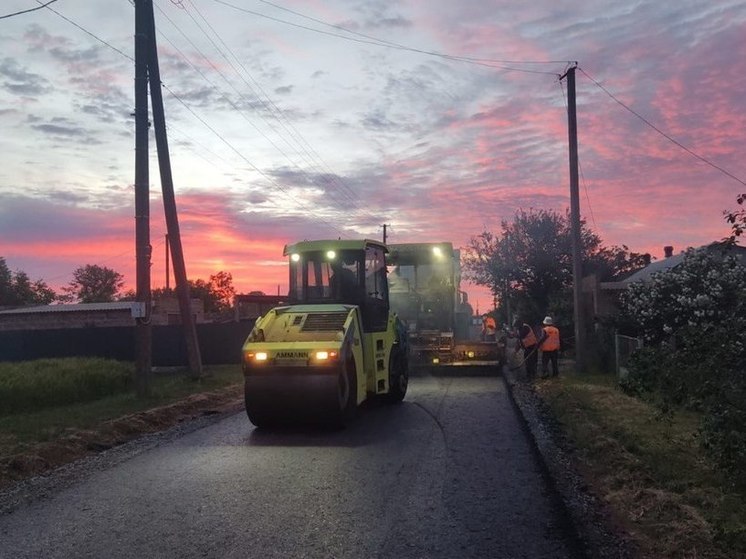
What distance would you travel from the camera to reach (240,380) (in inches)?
765

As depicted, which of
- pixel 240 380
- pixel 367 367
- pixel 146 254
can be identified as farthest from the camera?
pixel 240 380

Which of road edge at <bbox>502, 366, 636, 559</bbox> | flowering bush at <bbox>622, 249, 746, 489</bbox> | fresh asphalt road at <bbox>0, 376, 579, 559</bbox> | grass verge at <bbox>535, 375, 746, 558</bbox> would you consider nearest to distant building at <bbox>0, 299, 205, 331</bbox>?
fresh asphalt road at <bbox>0, 376, 579, 559</bbox>

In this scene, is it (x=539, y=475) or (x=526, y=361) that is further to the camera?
(x=526, y=361)

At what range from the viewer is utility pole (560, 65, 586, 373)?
1977 cm

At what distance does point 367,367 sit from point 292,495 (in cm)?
524

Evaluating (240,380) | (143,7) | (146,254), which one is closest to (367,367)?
(146,254)

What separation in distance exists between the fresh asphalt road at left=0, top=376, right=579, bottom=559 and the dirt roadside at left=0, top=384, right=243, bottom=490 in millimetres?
938

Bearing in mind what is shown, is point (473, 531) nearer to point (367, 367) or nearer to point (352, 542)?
point (352, 542)

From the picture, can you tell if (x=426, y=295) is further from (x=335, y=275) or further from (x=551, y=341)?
(x=335, y=275)

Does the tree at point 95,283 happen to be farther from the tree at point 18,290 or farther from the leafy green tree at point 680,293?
the leafy green tree at point 680,293

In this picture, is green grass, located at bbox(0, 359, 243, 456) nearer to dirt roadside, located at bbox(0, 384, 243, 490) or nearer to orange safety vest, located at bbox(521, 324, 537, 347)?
dirt roadside, located at bbox(0, 384, 243, 490)

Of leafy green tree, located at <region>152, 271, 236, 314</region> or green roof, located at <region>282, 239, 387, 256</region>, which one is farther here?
leafy green tree, located at <region>152, 271, 236, 314</region>

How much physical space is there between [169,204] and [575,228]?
11091 millimetres

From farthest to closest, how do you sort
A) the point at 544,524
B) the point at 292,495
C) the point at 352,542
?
1. the point at 292,495
2. the point at 544,524
3. the point at 352,542
